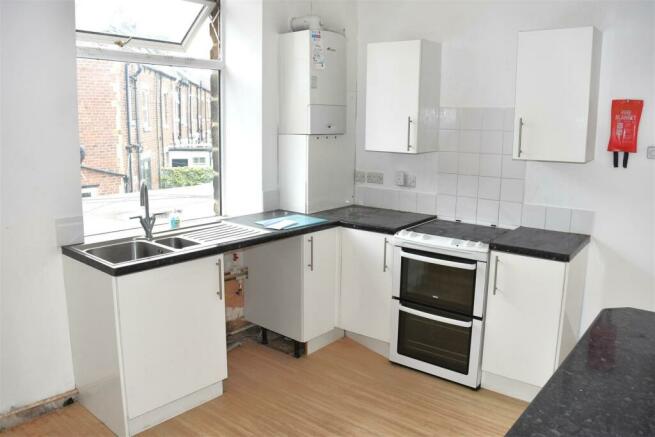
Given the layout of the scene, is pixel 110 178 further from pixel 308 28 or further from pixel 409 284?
pixel 409 284

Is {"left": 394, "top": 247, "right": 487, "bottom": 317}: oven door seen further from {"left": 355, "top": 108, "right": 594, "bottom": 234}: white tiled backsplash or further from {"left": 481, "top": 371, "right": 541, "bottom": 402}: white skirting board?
{"left": 355, "top": 108, "right": 594, "bottom": 234}: white tiled backsplash

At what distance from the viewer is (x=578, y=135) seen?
3.00 meters

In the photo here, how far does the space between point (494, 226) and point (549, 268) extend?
75 centimetres

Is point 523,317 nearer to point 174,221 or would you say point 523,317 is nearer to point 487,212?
point 487,212

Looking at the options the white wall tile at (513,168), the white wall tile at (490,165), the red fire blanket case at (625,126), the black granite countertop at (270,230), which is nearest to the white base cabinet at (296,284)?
the black granite countertop at (270,230)

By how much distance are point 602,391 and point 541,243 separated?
180 centimetres

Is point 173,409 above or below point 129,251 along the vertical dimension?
below

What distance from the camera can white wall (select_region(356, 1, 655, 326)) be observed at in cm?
306

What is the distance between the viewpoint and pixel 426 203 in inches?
155

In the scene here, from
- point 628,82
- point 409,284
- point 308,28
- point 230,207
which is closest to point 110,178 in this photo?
point 230,207

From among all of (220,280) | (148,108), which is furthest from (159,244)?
(148,108)

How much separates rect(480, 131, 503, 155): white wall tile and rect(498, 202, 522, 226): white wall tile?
0.34 meters

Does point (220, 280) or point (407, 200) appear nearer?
point (220, 280)

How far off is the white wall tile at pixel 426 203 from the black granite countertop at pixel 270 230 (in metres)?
0.06
